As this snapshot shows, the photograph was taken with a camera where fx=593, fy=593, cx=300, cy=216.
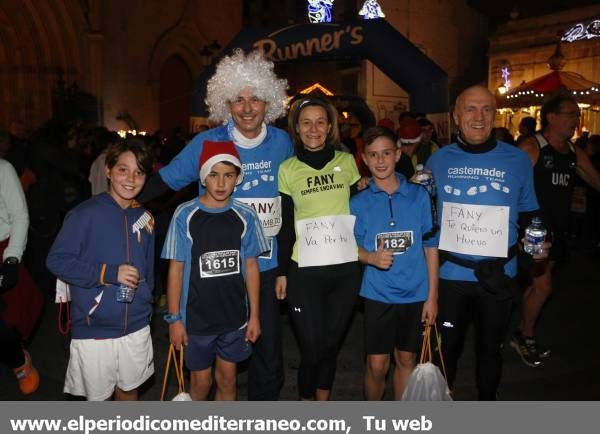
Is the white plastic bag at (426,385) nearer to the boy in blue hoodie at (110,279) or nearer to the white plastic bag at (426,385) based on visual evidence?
the white plastic bag at (426,385)

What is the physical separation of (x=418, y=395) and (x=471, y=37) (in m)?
21.2

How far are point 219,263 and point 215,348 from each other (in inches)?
20.6

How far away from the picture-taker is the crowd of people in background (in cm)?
335

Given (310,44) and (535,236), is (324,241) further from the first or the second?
(310,44)

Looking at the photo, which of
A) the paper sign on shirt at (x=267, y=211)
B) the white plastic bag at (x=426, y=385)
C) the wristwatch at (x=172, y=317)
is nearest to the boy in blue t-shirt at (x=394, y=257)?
the white plastic bag at (x=426, y=385)

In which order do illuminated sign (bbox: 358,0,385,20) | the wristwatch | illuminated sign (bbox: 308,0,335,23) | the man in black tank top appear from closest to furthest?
the wristwatch < the man in black tank top < illuminated sign (bbox: 358,0,385,20) < illuminated sign (bbox: 308,0,335,23)

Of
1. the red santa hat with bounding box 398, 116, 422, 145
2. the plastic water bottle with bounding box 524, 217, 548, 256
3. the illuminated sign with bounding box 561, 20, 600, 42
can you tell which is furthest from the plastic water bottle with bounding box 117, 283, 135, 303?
the illuminated sign with bounding box 561, 20, 600, 42

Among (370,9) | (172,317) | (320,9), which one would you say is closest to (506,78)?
(370,9)

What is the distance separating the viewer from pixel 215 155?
11.2 feet

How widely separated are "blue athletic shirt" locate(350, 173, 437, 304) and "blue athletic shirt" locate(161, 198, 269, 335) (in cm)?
76

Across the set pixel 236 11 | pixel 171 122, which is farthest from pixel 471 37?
pixel 171 122

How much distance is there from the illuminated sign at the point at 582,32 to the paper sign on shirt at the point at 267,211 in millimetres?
18213

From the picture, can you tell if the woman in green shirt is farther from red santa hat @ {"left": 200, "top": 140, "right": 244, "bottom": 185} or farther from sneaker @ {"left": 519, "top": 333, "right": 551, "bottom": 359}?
sneaker @ {"left": 519, "top": 333, "right": 551, "bottom": 359}

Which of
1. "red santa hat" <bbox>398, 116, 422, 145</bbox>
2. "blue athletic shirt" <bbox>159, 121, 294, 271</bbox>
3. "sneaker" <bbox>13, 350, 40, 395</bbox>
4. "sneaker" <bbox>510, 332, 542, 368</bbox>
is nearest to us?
"blue athletic shirt" <bbox>159, 121, 294, 271</bbox>
